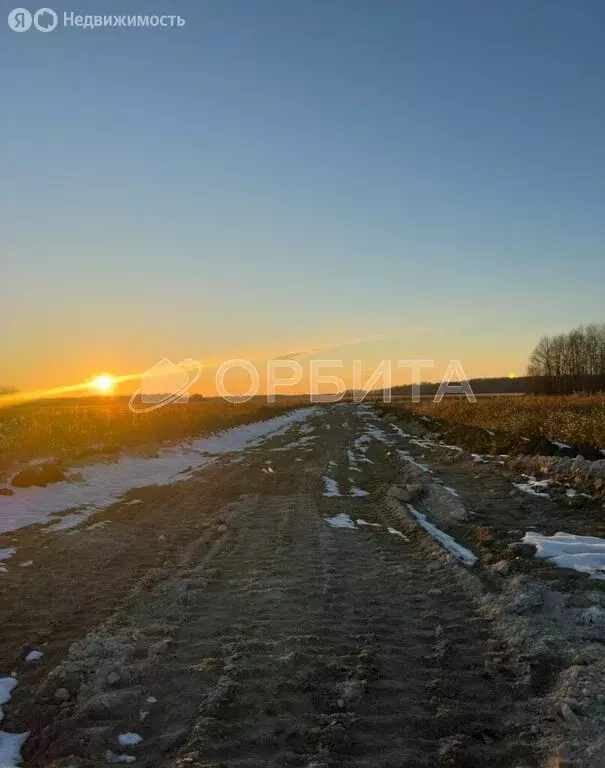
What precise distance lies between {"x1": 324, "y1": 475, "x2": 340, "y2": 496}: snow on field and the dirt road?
2773 mm

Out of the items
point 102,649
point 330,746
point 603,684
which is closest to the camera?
point 330,746

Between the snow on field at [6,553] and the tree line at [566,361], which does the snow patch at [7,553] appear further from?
the tree line at [566,361]

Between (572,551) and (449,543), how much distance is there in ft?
4.80

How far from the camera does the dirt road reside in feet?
10.8

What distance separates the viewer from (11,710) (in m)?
3.75

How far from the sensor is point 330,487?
1195 cm

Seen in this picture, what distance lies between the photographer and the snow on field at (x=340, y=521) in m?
8.66

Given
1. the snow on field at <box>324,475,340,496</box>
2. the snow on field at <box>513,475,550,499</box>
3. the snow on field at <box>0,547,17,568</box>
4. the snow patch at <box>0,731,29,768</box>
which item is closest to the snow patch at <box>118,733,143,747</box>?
the snow patch at <box>0,731,29,768</box>

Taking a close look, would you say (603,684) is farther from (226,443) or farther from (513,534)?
(226,443)

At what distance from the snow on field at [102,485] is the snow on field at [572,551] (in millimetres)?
7124

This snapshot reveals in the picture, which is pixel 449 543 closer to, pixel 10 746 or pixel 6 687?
pixel 6 687

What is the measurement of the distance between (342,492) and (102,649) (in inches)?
287

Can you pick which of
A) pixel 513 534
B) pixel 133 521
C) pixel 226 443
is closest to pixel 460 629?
pixel 513 534

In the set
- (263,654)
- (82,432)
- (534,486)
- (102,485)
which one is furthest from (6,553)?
(82,432)
